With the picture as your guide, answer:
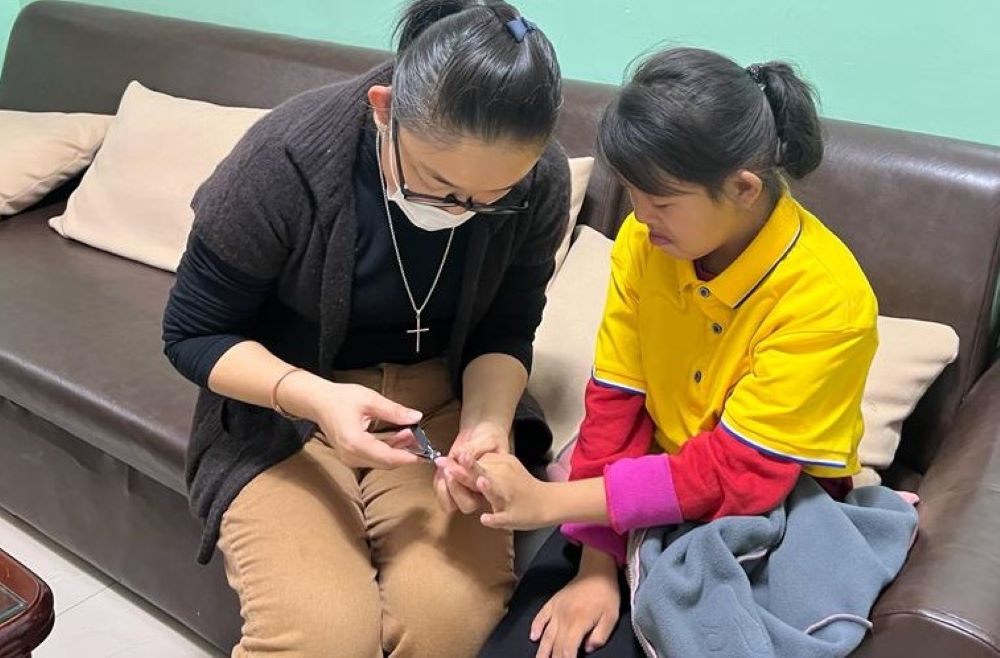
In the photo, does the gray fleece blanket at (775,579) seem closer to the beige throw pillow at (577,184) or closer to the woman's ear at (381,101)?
the woman's ear at (381,101)

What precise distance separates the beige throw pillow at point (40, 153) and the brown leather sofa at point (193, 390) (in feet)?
0.42

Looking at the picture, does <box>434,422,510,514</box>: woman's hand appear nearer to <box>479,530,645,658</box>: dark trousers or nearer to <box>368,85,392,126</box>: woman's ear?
<box>479,530,645,658</box>: dark trousers

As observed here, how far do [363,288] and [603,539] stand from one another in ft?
1.41

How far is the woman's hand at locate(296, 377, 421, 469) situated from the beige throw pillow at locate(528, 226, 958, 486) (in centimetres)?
39

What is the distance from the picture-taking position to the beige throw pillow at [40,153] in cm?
234

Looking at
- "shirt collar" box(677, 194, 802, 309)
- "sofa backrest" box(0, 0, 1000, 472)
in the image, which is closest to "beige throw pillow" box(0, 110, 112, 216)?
"sofa backrest" box(0, 0, 1000, 472)

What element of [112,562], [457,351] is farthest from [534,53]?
[112,562]

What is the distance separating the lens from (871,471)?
4.58 ft

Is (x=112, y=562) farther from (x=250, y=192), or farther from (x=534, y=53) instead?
(x=534, y=53)

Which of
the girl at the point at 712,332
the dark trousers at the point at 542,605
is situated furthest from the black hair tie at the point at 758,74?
the dark trousers at the point at 542,605

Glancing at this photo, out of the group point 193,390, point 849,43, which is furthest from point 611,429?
point 849,43

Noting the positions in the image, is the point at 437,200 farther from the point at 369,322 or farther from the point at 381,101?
the point at 369,322

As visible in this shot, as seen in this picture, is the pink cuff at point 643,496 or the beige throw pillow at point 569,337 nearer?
the pink cuff at point 643,496

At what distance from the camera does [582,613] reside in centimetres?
119
